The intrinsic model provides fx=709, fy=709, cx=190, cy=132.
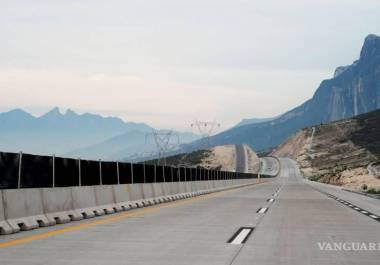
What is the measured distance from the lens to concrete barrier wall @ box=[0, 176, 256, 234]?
45.8 feet

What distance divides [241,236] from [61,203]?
17.1 feet

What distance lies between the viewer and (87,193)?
19000 mm

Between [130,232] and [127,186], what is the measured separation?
32.1 feet

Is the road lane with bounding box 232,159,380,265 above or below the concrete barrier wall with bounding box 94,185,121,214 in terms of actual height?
below

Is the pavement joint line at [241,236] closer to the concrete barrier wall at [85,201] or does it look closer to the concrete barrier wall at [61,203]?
the concrete barrier wall at [61,203]

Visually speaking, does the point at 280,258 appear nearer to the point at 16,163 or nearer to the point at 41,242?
the point at 41,242

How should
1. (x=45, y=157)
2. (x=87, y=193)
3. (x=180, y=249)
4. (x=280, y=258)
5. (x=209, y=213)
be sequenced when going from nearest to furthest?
(x=280, y=258), (x=180, y=249), (x=45, y=157), (x=87, y=193), (x=209, y=213)

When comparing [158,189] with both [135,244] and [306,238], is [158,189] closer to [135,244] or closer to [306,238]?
[306,238]

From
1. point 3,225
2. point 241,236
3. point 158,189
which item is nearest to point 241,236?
point 241,236

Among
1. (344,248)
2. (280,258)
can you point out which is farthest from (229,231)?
(280,258)

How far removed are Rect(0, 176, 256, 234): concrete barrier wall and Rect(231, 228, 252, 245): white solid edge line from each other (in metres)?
4.21

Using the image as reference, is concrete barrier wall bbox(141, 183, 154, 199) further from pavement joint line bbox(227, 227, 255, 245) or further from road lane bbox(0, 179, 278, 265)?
pavement joint line bbox(227, 227, 255, 245)

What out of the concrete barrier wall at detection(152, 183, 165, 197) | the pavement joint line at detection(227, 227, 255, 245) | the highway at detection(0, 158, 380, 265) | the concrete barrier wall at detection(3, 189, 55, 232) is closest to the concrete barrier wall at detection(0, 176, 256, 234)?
the concrete barrier wall at detection(3, 189, 55, 232)

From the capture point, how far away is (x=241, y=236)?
44.1 ft
